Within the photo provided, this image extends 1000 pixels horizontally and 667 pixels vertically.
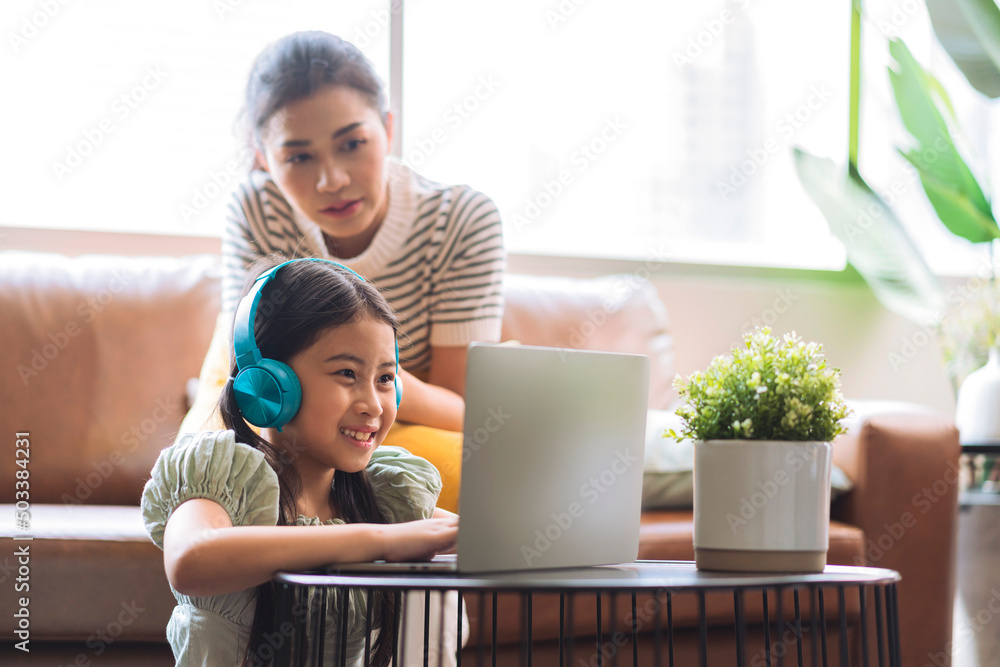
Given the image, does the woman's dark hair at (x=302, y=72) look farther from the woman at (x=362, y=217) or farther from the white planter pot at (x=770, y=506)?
the white planter pot at (x=770, y=506)

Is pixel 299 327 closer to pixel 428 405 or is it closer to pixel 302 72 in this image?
pixel 428 405

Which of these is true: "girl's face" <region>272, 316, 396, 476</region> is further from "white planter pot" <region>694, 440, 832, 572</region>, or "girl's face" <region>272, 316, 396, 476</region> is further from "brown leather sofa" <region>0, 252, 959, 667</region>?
"brown leather sofa" <region>0, 252, 959, 667</region>

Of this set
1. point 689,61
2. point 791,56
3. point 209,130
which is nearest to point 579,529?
point 209,130

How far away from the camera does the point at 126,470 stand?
1.79m

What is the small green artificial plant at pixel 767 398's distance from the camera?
768mm

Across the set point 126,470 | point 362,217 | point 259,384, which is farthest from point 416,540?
point 126,470

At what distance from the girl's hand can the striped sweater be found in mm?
857

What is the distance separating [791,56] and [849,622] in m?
2.01

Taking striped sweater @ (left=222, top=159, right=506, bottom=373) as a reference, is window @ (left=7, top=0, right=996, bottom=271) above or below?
above

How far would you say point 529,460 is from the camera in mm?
697

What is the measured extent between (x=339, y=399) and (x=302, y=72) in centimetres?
81

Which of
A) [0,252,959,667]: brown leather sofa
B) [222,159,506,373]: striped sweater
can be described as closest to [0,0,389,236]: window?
[0,252,959,667]: brown leather sofa

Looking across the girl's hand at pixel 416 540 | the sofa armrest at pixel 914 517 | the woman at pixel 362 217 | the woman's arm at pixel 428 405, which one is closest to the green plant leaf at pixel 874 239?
the sofa armrest at pixel 914 517

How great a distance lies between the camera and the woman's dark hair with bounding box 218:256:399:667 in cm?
88
